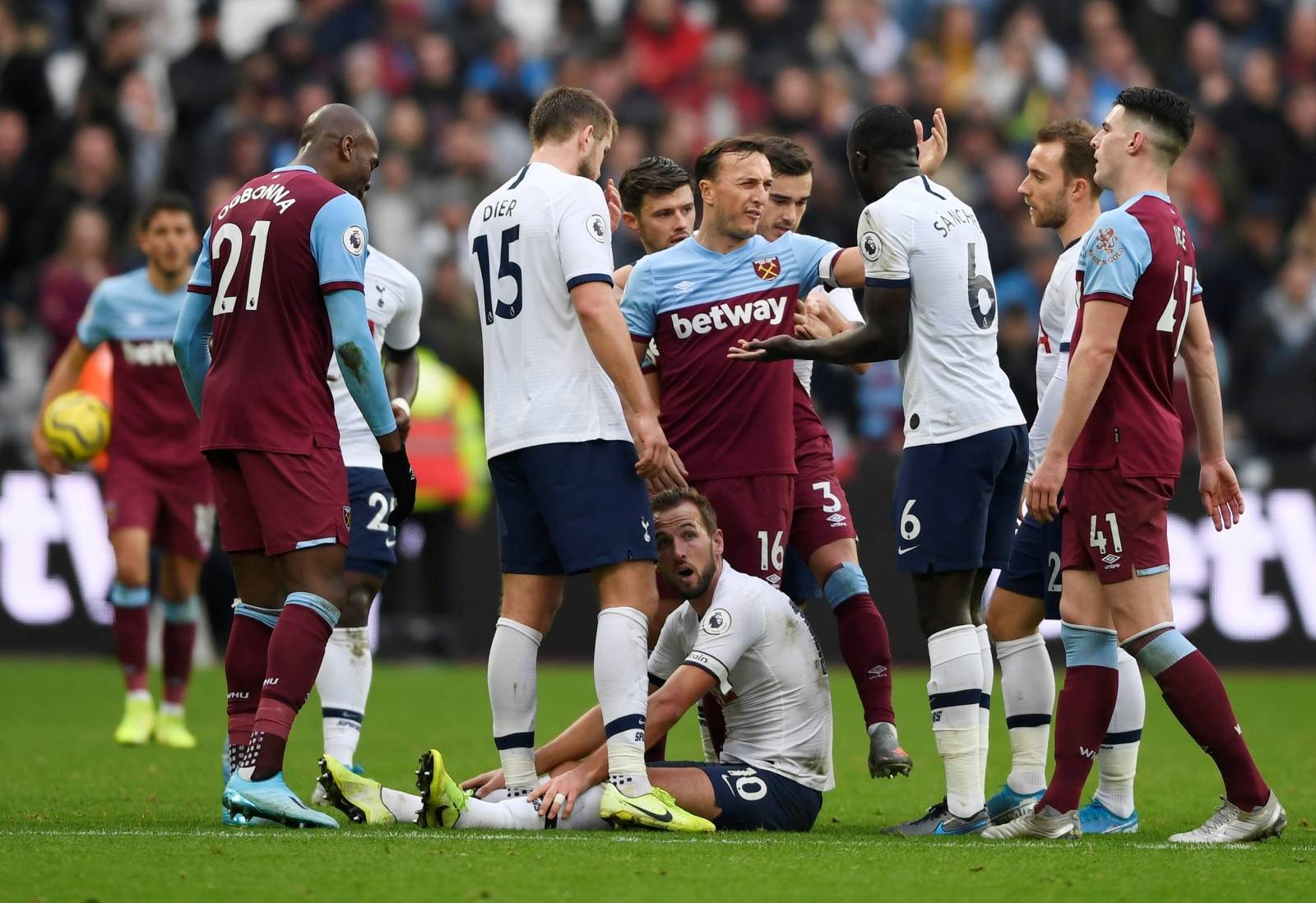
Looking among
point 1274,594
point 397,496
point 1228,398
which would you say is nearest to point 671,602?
point 397,496

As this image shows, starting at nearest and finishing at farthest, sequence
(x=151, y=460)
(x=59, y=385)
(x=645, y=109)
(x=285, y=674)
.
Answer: (x=285, y=674) < (x=151, y=460) < (x=59, y=385) < (x=645, y=109)

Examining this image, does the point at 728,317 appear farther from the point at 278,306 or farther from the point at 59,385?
the point at 59,385

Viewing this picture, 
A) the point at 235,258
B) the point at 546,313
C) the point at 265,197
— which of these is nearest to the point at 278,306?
the point at 235,258

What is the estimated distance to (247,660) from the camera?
24.2 ft

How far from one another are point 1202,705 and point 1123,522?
71 cm

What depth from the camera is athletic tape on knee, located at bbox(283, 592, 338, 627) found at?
7.09 metres

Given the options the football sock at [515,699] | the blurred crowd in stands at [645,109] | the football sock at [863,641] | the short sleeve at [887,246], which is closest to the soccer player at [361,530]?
the football sock at [515,699]

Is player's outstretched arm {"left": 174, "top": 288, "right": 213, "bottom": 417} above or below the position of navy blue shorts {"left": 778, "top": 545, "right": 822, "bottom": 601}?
Answer: above

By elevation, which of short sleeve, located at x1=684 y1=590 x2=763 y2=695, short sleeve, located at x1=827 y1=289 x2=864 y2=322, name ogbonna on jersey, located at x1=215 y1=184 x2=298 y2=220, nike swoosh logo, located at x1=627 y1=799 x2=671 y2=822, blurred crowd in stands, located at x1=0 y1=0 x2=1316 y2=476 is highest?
blurred crowd in stands, located at x1=0 y1=0 x2=1316 y2=476

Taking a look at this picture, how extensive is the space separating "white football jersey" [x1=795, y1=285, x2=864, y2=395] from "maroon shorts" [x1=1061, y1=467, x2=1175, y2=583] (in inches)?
58.1

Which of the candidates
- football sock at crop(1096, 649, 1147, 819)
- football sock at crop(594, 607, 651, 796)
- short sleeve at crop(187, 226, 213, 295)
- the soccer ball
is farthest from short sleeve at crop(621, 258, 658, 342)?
the soccer ball

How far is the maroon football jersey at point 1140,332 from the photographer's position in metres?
6.92

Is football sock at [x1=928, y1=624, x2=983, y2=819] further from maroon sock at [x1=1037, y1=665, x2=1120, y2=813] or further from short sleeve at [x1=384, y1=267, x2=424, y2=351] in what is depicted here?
short sleeve at [x1=384, y1=267, x2=424, y2=351]

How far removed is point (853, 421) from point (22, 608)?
715 cm
